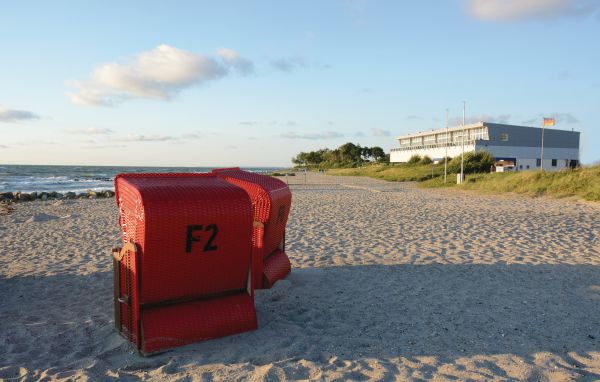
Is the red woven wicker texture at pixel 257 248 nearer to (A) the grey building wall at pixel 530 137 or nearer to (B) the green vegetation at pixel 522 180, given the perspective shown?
(B) the green vegetation at pixel 522 180

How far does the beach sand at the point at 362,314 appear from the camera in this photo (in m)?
3.88

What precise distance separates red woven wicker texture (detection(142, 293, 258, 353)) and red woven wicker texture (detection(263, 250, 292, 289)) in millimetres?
979

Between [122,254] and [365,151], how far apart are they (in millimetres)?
103943

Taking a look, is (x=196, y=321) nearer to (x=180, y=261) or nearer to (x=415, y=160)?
(x=180, y=261)

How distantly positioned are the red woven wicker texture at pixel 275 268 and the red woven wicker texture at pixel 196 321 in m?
0.98

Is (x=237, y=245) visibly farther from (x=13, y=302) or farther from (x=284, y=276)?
(x=13, y=302)

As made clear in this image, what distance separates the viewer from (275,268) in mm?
6137

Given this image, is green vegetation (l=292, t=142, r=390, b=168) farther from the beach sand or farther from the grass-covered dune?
the beach sand

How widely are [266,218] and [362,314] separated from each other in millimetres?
1635

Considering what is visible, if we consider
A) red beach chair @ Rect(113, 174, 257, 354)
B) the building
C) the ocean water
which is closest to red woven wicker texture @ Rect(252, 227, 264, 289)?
red beach chair @ Rect(113, 174, 257, 354)

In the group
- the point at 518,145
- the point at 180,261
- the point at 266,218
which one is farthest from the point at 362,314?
the point at 518,145

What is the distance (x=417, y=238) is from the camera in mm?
10242

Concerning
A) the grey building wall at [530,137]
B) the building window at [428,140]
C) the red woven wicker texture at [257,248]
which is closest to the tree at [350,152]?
the building window at [428,140]

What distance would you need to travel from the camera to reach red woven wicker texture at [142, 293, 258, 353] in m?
4.20
